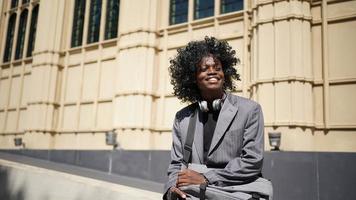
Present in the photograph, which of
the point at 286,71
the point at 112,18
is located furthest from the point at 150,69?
the point at 286,71

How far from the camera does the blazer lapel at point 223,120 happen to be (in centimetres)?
230

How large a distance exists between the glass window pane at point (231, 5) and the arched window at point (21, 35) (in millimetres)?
15003

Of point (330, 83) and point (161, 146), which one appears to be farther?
point (161, 146)

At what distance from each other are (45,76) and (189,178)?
20.2 metres

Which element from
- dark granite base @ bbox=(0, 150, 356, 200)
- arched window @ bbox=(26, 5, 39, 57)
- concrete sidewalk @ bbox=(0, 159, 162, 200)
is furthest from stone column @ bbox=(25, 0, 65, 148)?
concrete sidewalk @ bbox=(0, 159, 162, 200)

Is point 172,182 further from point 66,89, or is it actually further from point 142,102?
point 66,89

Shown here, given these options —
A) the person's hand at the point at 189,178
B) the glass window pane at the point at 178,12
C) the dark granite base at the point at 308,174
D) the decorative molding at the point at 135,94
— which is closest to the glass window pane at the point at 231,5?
the glass window pane at the point at 178,12

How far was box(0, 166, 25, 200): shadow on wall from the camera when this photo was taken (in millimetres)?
7441

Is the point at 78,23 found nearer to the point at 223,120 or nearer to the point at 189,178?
the point at 223,120

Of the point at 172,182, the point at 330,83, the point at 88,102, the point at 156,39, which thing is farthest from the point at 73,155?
the point at 172,182

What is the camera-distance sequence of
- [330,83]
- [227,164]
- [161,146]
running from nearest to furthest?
1. [227,164]
2. [330,83]
3. [161,146]

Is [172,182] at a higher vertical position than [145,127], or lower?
lower

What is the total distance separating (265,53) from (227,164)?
1110cm

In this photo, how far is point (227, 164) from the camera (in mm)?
2285
